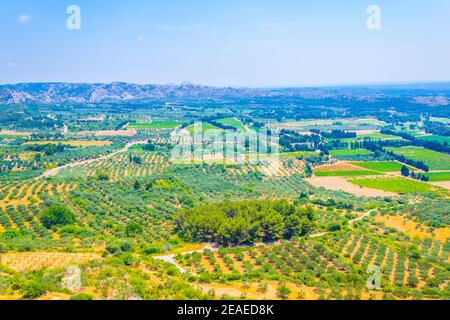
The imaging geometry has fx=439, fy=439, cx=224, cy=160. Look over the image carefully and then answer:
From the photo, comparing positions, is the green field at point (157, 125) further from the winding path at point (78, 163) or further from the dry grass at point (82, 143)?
the winding path at point (78, 163)

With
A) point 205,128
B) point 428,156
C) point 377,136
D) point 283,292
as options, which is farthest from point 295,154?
point 283,292

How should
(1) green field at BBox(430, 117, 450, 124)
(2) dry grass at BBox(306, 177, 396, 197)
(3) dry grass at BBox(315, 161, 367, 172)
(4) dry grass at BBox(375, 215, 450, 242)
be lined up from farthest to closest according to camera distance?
(1) green field at BBox(430, 117, 450, 124) → (3) dry grass at BBox(315, 161, 367, 172) → (2) dry grass at BBox(306, 177, 396, 197) → (4) dry grass at BBox(375, 215, 450, 242)

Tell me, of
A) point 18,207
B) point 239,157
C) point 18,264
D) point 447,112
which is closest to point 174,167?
point 239,157

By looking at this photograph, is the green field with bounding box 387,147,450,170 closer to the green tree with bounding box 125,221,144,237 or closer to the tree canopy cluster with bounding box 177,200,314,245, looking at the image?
the tree canopy cluster with bounding box 177,200,314,245

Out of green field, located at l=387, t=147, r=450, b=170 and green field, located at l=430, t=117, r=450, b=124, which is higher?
green field, located at l=430, t=117, r=450, b=124

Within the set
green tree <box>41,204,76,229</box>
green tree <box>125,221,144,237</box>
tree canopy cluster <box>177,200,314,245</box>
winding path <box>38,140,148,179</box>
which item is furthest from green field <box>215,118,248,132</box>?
green tree <box>125,221,144,237</box>

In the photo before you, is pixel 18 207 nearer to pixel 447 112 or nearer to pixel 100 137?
pixel 100 137
